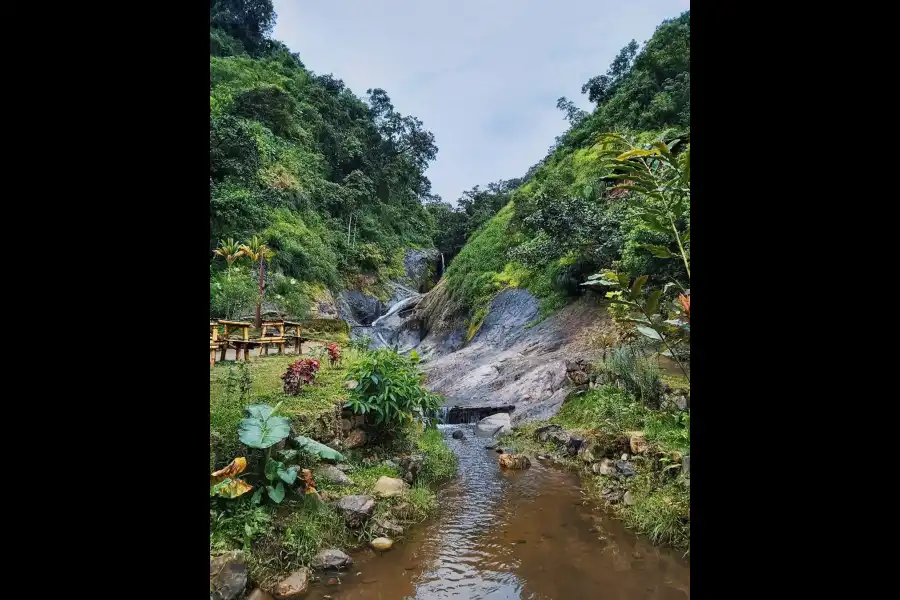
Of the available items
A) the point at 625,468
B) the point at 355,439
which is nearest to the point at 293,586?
the point at 355,439

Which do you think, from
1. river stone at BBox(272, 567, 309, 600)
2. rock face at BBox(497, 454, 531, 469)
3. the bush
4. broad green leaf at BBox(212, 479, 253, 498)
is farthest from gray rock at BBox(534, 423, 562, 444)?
the bush

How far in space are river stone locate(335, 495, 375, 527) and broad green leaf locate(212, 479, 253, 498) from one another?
890mm

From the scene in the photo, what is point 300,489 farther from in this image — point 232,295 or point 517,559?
point 232,295

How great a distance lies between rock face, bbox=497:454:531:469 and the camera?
6.03m

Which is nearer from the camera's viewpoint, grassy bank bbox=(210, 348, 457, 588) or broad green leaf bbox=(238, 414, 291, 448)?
grassy bank bbox=(210, 348, 457, 588)

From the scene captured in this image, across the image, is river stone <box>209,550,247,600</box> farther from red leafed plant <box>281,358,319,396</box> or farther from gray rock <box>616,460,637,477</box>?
gray rock <box>616,460,637,477</box>

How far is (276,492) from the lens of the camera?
362 centimetres

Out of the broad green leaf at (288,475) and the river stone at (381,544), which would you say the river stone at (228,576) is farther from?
the river stone at (381,544)

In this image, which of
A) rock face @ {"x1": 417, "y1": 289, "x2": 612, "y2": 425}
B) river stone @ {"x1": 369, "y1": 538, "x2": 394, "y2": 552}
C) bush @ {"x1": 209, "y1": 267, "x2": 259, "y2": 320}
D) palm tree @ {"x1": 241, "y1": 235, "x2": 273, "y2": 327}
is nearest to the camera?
river stone @ {"x1": 369, "y1": 538, "x2": 394, "y2": 552}
